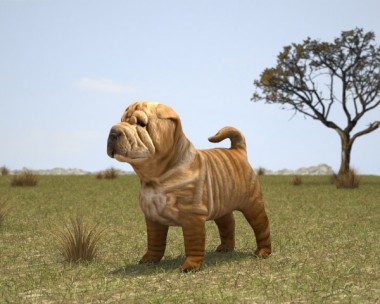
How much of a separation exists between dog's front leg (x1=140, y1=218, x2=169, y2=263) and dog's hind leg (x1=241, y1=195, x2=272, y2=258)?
96 centimetres

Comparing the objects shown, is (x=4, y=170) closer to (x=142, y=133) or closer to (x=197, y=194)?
(x=197, y=194)

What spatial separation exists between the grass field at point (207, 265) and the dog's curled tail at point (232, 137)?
1.26 meters

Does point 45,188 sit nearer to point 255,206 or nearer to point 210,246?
point 210,246

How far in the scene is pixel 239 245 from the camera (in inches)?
308

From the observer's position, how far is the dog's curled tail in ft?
22.4

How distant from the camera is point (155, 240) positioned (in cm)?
621

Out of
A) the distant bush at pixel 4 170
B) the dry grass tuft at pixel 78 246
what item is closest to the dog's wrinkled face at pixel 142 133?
the dry grass tuft at pixel 78 246

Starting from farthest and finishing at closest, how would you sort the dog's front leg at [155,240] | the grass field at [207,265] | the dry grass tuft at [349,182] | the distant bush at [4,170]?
1. the distant bush at [4,170]
2. the dry grass tuft at [349,182]
3. the dog's front leg at [155,240]
4. the grass field at [207,265]

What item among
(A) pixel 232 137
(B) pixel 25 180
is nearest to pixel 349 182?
(B) pixel 25 180

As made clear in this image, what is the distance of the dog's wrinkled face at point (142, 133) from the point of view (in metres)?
5.26

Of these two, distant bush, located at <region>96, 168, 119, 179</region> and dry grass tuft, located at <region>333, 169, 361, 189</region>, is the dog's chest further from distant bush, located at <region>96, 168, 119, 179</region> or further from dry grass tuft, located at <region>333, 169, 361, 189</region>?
distant bush, located at <region>96, 168, 119, 179</region>

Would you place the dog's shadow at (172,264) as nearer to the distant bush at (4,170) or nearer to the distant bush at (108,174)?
the distant bush at (108,174)

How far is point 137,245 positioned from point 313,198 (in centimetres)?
827

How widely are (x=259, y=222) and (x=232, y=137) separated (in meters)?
1.03
